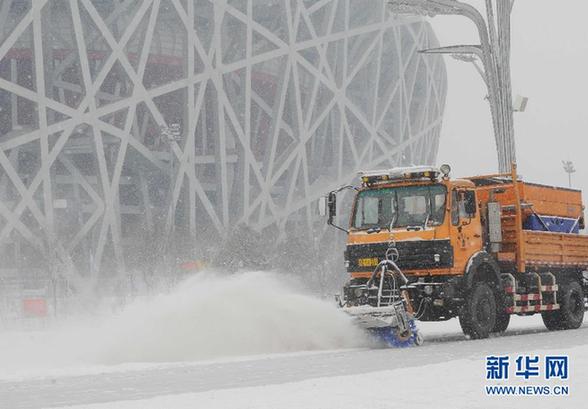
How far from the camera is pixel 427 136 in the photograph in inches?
3410

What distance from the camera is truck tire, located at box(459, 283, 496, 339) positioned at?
18.3 meters

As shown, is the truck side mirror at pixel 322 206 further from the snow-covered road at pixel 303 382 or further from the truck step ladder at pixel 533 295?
the truck step ladder at pixel 533 295

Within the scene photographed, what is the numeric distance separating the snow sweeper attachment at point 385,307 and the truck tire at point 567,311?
5506 mm

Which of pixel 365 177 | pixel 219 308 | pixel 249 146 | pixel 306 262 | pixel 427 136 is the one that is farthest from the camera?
pixel 427 136

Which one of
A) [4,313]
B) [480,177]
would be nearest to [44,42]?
[4,313]

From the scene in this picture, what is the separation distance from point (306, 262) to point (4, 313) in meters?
19.5

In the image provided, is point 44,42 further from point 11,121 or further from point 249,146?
point 249,146

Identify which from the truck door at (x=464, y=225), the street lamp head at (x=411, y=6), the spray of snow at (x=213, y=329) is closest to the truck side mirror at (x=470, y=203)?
the truck door at (x=464, y=225)

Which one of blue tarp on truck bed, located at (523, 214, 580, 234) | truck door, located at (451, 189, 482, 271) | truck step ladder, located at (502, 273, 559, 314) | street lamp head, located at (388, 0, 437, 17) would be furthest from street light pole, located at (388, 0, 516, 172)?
truck door, located at (451, 189, 482, 271)

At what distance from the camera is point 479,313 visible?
738 inches

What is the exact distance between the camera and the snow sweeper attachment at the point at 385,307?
17078 millimetres

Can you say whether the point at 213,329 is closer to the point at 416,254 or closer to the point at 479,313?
the point at 416,254

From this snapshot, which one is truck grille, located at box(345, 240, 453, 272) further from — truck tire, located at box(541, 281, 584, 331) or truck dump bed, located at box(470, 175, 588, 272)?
truck tire, located at box(541, 281, 584, 331)

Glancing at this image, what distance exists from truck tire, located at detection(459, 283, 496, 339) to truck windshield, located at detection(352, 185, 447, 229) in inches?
62.6
